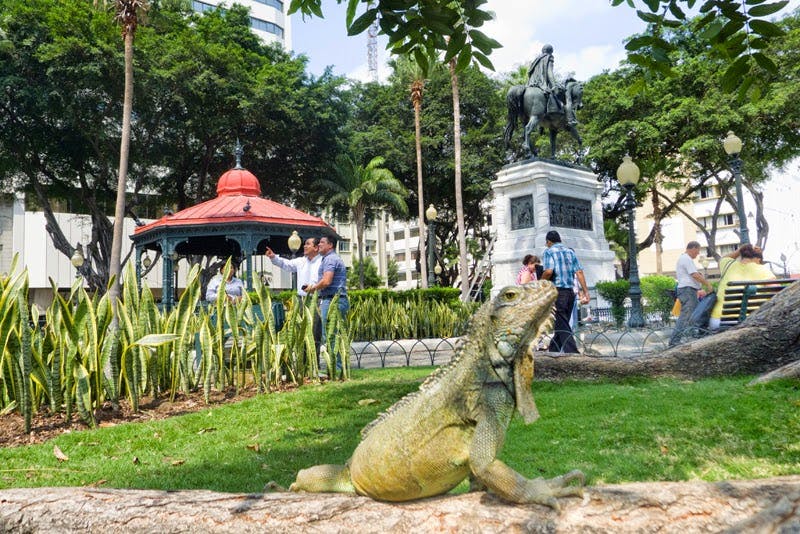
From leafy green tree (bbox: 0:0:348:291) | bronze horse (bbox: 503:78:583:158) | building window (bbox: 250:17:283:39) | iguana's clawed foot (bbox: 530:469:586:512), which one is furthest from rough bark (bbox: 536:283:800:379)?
building window (bbox: 250:17:283:39)

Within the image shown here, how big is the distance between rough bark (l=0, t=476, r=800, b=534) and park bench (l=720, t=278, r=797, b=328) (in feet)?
21.3

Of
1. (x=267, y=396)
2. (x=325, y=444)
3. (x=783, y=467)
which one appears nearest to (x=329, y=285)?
(x=267, y=396)

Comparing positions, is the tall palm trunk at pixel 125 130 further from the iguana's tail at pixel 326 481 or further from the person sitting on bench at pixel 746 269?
the iguana's tail at pixel 326 481

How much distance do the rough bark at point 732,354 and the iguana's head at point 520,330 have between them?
4.74 m

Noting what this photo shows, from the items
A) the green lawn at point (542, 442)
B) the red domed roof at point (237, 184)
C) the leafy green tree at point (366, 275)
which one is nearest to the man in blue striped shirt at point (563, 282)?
the green lawn at point (542, 442)

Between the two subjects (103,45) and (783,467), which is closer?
(783,467)

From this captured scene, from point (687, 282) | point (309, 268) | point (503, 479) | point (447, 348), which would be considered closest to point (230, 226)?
point (309, 268)

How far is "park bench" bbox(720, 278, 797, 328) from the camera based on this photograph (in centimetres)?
753

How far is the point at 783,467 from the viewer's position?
3.23 meters

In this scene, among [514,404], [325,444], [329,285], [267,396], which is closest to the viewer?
[514,404]

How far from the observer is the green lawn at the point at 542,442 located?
11.5 feet

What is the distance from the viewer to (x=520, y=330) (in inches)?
78.4

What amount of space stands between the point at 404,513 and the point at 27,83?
2478 cm

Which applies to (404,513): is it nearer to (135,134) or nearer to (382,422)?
(382,422)
